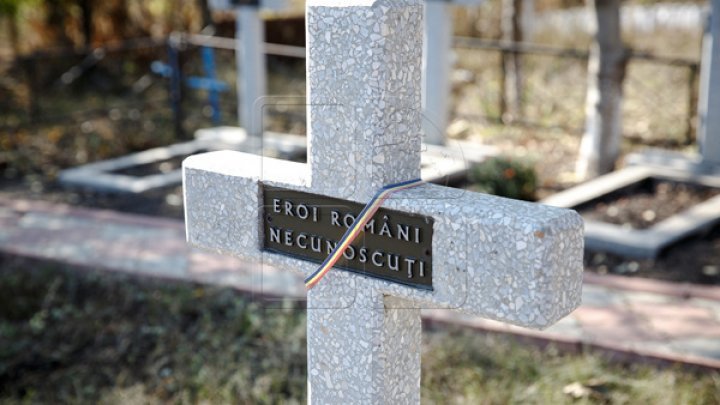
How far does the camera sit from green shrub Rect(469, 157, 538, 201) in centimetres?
797

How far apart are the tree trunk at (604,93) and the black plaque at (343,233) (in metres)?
6.01

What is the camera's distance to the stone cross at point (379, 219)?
240 centimetres

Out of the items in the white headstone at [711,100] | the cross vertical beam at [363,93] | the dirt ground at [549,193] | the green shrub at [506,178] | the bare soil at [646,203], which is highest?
the cross vertical beam at [363,93]

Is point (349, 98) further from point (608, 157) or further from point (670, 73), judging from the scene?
point (670, 73)

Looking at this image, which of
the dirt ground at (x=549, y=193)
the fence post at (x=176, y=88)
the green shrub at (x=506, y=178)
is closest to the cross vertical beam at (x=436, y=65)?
the dirt ground at (x=549, y=193)

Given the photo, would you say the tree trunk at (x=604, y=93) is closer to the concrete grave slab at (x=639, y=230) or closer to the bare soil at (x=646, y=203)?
the concrete grave slab at (x=639, y=230)

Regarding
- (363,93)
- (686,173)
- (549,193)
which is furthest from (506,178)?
(363,93)

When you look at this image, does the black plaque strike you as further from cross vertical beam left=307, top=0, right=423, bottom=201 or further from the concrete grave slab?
the concrete grave slab

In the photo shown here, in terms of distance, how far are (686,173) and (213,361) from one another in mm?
4617

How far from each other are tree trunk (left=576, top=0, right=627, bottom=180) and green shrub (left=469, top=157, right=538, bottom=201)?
0.80 meters

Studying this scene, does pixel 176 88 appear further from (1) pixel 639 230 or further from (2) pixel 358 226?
(2) pixel 358 226

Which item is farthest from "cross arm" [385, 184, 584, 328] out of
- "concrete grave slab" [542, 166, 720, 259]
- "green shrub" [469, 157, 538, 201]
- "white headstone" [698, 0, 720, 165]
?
"white headstone" [698, 0, 720, 165]

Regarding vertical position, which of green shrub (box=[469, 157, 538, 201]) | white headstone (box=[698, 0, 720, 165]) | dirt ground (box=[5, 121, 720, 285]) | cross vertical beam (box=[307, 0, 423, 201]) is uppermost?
cross vertical beam (box=[307, 0, 423, 201])

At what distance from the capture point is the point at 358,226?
2666 millimetres
